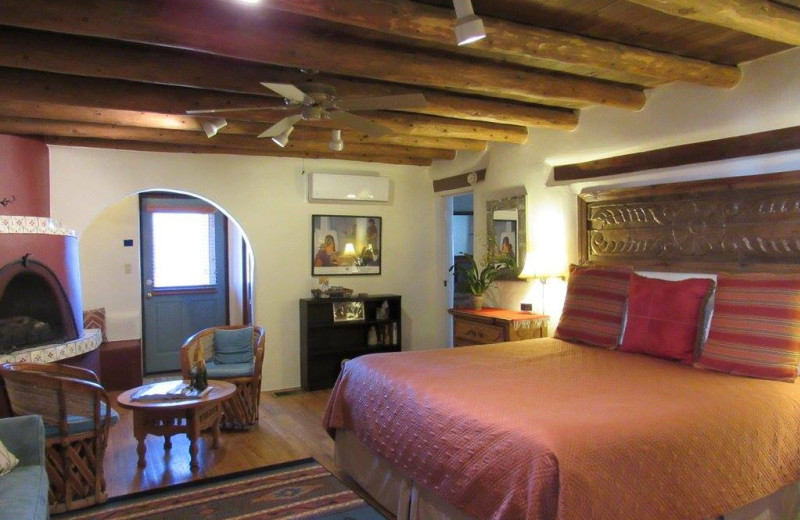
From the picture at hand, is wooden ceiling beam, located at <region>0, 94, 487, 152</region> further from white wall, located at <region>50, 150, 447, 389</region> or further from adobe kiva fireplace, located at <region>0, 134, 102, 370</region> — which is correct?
white wall, located at <region>50, 150, 447, 389</region>

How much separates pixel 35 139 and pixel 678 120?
4.78 meters

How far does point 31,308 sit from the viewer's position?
420 centimetres

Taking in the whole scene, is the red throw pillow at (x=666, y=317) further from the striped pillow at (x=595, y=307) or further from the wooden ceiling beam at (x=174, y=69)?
the wooden ceiling beam at (x=174, y=69)

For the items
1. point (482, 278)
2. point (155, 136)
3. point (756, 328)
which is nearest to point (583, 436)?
point (756, 328)

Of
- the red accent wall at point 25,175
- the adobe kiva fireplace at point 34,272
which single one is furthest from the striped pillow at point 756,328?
the red accent wall at point 25,175

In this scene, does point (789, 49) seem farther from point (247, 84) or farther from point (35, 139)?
point (35, 139)

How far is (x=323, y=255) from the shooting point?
577 cm

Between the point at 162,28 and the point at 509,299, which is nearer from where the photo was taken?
the point at 162,28

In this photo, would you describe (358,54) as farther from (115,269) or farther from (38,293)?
(115,269)

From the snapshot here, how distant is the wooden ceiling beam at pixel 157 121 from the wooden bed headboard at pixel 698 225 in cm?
156

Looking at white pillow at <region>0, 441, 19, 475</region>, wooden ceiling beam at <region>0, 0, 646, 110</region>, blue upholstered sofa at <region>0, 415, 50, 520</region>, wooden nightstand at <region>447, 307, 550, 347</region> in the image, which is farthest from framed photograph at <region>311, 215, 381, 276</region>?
white pillow at <region>0, 441, 19, 475</region>

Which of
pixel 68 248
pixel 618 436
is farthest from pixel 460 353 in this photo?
pixel 68 248

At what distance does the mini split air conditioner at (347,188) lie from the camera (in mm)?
5590

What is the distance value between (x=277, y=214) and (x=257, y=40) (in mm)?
3058
